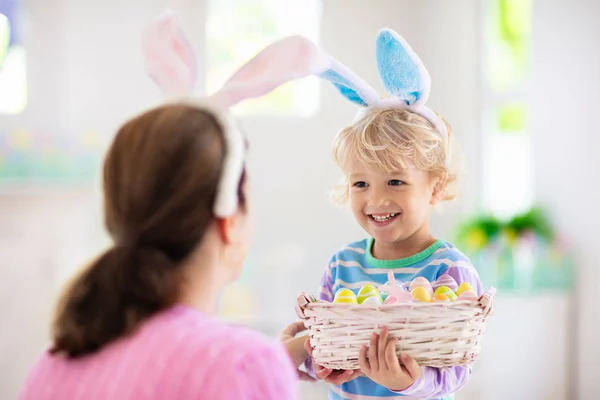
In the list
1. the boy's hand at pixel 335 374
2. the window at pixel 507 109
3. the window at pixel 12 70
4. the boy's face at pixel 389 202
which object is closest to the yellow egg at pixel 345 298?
the boy's hand at pixel 335 374

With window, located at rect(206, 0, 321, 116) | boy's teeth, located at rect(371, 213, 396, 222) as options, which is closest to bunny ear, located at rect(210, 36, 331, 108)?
boy's teeth, located at rect(371, 213, 396, 222)

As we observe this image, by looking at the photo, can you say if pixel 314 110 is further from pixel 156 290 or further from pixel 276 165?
pixel 156 290

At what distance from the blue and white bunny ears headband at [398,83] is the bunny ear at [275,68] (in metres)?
0.39

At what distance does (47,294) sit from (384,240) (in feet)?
9.60

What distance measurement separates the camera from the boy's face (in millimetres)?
1552

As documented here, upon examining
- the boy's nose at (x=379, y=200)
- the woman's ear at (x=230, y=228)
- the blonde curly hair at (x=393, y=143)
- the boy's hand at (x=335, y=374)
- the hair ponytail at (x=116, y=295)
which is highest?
the blonde curly hair at (x=393, y=143)

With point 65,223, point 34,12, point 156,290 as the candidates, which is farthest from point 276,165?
point 156,290

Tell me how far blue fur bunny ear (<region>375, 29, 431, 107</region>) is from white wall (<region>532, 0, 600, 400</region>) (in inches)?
81.2

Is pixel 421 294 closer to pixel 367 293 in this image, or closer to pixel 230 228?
pixel 367 293

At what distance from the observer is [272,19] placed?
15.0 feet

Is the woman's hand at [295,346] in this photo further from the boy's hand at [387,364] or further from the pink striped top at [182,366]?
the pink striped top at [182,366]

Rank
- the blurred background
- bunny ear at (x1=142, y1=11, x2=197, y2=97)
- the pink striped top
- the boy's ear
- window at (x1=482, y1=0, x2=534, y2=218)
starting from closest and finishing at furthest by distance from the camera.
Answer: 1. the pink striped top
2. bunny ear at (x1=142, y1=11, x2=197, y2=97)
3. the boy's ear
4. the blurred background
5. window at (x1=482, y1=0, x2=534, y2=218)

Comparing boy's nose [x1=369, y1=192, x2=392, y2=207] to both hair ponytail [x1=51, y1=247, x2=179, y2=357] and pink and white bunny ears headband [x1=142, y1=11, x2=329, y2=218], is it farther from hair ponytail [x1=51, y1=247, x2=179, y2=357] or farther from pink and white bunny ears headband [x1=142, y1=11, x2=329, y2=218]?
hair ponytail [x1=51, y1=247, x2=179, y2=357]

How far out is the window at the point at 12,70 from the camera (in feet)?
13.4
